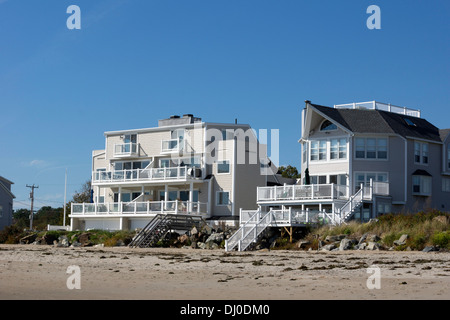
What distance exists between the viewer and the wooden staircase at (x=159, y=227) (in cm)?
4400

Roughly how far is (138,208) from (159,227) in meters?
10.9

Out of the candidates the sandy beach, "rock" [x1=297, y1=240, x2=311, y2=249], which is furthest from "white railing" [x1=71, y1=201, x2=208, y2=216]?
the sandy beach

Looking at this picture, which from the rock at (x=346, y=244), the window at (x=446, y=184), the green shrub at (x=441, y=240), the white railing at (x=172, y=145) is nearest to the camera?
the green shrub at (x=441, y=240)

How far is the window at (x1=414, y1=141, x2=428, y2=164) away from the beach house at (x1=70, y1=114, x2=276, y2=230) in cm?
1270

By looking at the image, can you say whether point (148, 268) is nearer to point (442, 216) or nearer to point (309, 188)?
point (442, 216)

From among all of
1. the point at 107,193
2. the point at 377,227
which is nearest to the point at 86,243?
the point at 107,193

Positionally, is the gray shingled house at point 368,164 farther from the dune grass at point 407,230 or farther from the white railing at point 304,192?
the dune grass at point 407,230

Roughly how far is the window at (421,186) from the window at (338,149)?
5360 mm

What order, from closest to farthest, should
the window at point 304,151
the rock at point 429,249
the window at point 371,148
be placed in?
the rock at point 429,249 < the window at point 371,148 < the window at point 304,151

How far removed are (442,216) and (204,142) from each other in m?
24.2

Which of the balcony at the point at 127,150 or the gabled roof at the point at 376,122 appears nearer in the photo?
the gabled roof at the point at 376,122

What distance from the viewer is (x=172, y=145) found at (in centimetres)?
5744

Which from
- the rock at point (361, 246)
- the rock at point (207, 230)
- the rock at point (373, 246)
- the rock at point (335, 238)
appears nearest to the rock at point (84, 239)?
the rock at point (207, 230)

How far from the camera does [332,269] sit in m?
22.2
